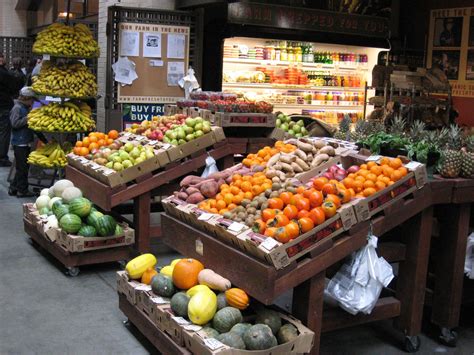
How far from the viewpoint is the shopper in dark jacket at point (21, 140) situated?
923 centimetres

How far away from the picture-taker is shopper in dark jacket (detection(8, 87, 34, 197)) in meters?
9.23

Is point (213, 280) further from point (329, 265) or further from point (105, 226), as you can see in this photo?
point (105, 226)

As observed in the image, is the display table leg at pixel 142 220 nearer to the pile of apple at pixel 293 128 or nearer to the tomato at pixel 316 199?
the pile of apple at pixel 293 128

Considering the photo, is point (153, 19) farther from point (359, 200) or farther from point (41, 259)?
point (359, 200)

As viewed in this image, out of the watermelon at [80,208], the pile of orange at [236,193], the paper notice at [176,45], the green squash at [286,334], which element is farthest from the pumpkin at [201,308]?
the paper notice at [176,45]

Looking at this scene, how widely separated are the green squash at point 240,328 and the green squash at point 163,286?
672 mm

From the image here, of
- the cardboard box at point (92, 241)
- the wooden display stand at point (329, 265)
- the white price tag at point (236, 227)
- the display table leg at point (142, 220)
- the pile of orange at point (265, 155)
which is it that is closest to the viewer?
the wooden display stand at point (329, 265)

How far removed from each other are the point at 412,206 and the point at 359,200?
1.63ft

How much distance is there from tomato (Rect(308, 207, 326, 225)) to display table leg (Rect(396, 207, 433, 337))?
93cm

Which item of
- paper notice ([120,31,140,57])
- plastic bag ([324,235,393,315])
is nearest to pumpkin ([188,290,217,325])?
plastic bag ([324,235,393,315])

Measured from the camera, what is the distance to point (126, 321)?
4918 mm

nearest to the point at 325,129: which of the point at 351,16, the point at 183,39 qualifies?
the point at 183,39

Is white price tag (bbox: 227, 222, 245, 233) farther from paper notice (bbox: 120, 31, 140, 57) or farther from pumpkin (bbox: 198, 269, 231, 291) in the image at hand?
paper notice (bbox: 120, 31, 140, 57)

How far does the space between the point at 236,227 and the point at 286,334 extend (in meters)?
0.74
